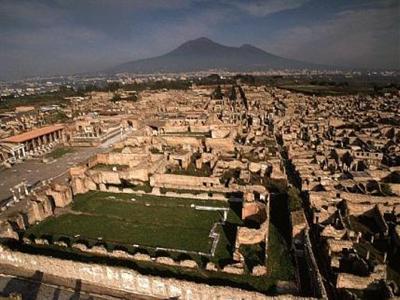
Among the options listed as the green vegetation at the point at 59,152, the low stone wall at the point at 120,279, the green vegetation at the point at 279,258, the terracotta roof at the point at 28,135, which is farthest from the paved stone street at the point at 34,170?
the green vegetation at the point at 279,258

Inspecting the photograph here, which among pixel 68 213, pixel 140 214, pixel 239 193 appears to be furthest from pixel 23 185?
pixel 239 193

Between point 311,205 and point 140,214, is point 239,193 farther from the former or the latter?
point 140,214

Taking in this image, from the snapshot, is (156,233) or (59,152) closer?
(156,233)

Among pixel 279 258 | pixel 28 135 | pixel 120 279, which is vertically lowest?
pixel 279 258

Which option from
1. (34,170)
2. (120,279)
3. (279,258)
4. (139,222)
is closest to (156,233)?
(139,222)

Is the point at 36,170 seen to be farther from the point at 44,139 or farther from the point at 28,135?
the point at 44,139

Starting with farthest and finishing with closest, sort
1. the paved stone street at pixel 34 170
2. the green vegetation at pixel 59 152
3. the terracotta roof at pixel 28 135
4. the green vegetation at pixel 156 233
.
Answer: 1. the terracotta roof at pixel 28 135
2. the green vegetation at pixel 59 152
3. the paved stone street at pixel 34 170
4. the green vegetation at pixel 156 233

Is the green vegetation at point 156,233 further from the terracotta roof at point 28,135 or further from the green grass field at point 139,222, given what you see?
the terracotta roof at point 28,135
